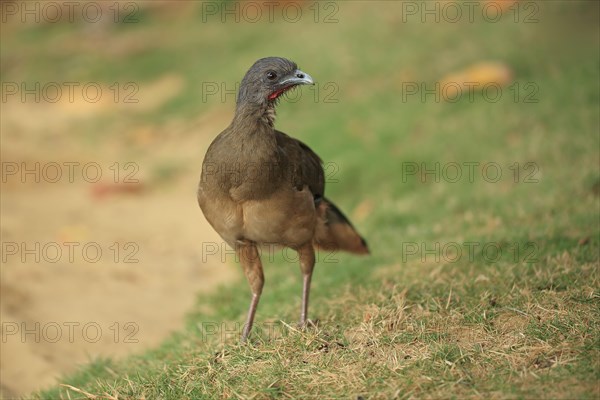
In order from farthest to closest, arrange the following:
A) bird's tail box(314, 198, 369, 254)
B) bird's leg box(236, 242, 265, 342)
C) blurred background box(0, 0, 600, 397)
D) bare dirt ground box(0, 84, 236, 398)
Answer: blurred background box(0, 0, 600, 397), bare dirt ground box(0, 84, 236, 398), bird's tail box(314, 198, 369, 254), bird's leg box(236, 242, 265, 342)

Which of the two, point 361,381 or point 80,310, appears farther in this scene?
point 80,310

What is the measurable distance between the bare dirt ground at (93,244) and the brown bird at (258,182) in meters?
1.97

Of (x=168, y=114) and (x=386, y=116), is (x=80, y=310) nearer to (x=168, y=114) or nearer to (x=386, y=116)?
(x=386, y=116)

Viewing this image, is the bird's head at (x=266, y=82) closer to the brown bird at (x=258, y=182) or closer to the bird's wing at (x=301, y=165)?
the brown bird at (x=258, y=182)

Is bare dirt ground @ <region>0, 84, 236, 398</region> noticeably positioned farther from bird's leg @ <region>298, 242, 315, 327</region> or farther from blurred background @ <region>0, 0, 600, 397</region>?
bird's leg @ <region>298, 242, 315, 327</region>

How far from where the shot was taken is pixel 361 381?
3795mm

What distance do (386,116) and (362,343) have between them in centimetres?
676

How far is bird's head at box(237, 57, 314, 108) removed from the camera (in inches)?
189

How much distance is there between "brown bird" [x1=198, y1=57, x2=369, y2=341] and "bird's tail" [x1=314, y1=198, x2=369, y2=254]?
0.84 ft

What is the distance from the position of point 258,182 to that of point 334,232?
1099 millimetres

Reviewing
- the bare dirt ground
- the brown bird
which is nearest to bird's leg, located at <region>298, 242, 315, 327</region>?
the brown bird

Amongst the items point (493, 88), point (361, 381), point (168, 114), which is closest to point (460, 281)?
point (361, 381)

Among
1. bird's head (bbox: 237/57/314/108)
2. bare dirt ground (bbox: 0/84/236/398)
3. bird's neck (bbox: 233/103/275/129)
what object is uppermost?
bird's head (bbox: 237/57/314/108)

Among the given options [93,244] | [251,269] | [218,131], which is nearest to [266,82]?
[251,269]
